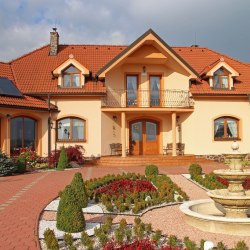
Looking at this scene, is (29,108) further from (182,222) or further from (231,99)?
(182,222)

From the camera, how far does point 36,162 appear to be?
19.3 metres

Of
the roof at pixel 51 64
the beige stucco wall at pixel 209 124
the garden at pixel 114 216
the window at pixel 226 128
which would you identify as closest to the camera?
the garden at pixel 114 216

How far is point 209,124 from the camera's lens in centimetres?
2192

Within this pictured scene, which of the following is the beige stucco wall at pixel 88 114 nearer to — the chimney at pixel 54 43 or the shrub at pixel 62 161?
the shrub at pixel 62 161

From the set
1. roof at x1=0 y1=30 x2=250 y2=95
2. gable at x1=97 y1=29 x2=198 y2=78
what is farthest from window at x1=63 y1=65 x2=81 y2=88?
gable at x1=97 y1=29 x2=198 y2=78

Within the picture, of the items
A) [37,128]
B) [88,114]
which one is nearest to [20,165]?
[37,128]

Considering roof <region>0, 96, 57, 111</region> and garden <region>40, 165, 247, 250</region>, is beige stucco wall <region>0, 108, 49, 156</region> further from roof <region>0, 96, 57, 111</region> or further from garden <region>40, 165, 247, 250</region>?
garden <region>40, 165, 247, 250</region>

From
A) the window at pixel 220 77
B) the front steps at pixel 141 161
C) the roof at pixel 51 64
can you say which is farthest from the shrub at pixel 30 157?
the window at pixel 220 77

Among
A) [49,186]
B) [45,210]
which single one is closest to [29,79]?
[49,186]

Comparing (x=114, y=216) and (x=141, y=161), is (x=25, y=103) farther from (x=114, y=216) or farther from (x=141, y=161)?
(x=114, y=216)

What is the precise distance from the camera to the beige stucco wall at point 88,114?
21203mm

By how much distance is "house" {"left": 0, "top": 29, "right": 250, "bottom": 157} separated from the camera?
2089 cm

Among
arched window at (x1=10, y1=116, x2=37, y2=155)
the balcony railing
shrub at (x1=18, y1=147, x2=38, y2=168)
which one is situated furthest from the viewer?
the balcony railing

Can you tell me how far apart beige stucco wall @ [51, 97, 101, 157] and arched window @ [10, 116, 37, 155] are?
1222 millimetres
